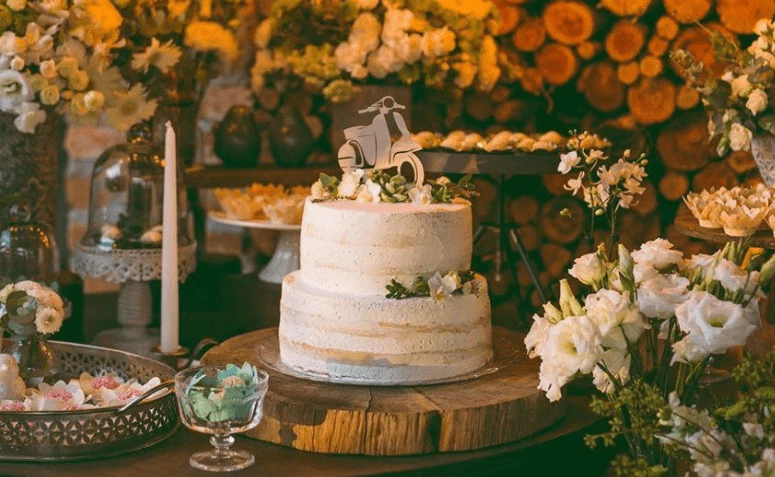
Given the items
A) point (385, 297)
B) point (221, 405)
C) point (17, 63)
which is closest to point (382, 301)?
point (385, 297)

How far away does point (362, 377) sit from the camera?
6.70 ft

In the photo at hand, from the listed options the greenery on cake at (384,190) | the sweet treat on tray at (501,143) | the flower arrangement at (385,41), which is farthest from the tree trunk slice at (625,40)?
the greenery on cake at (384,190)

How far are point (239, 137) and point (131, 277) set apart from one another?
0.76 m

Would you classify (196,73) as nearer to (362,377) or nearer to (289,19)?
(289,19)

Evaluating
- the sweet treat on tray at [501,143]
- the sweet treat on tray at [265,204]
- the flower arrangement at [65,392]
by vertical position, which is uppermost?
the sweet treat on tray at [501,143]

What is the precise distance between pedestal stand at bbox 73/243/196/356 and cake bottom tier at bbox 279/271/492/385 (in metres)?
0.68

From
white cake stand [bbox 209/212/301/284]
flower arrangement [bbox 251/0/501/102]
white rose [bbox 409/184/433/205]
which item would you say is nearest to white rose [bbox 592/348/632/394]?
white rose [bbox 409/184/433/205]

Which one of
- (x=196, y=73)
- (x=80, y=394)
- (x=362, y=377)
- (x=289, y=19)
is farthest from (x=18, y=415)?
(x=289, y=19)

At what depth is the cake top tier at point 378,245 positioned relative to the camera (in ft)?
6.61

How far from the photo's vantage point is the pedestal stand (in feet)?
8.98

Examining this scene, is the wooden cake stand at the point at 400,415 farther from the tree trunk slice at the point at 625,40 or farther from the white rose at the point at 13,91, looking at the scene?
the tree trunk slice at the point at 625,40

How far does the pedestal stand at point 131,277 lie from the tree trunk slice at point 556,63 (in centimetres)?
127

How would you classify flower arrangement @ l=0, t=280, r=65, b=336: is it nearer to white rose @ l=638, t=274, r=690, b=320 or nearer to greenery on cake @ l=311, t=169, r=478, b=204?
greenery on cake @ l=311, t=169, r=478, b=204

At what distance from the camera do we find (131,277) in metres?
2.73
